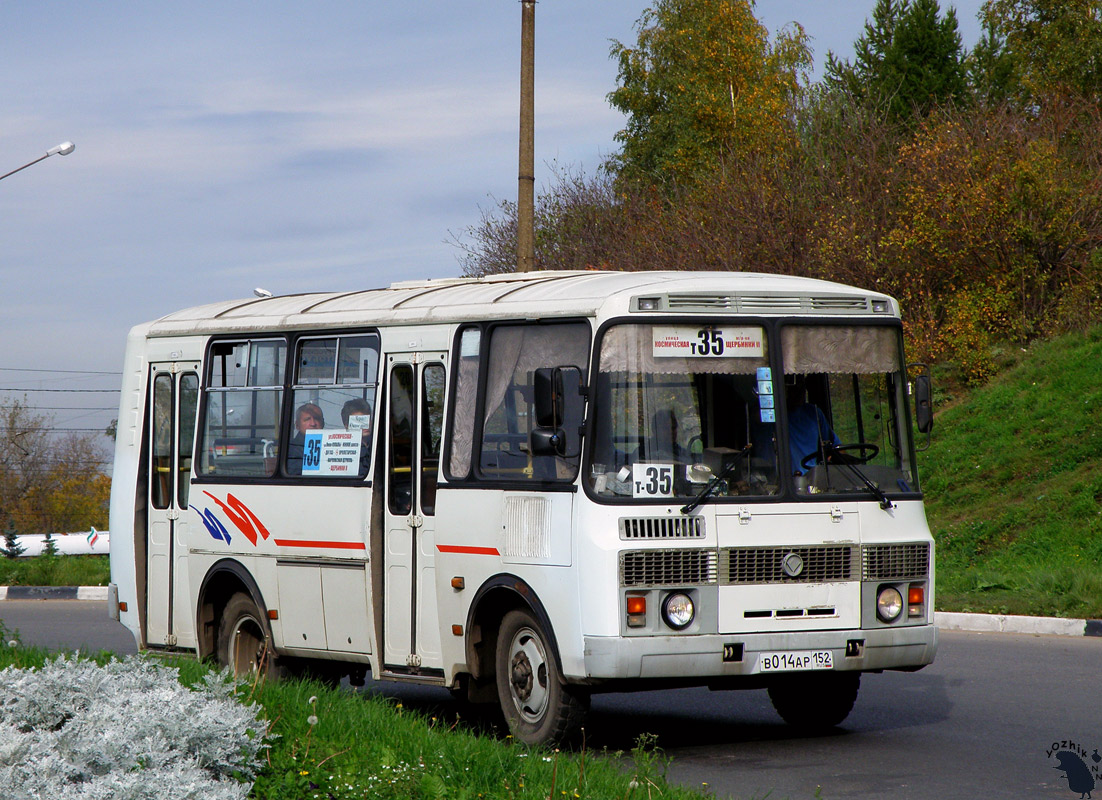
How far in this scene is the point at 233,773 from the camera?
621 centimetres

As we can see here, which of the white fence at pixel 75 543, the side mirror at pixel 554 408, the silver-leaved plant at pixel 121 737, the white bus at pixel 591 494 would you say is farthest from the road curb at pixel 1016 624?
the white fence at pixel 75 543

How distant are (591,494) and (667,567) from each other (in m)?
0.57

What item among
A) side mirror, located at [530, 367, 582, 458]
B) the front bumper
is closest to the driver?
the front bumper

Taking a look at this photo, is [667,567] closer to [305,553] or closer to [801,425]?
A: [801,425]

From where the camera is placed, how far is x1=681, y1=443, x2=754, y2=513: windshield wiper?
829cm

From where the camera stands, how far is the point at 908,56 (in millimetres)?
53969

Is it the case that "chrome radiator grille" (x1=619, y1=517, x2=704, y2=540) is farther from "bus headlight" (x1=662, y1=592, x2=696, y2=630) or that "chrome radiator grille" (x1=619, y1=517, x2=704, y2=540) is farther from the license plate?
the license plate

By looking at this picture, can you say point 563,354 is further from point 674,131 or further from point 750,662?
point 674,131

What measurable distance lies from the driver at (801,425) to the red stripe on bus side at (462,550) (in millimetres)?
1811

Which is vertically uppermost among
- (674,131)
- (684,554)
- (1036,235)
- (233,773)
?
(674,131)

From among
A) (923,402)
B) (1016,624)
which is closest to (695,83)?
(1016,624)

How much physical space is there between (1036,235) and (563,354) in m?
22.6

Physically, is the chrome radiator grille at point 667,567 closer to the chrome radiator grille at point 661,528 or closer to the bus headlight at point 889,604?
the chrome radiator grille at point 661,528

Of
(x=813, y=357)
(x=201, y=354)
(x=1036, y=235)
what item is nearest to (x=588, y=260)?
(x=1036, y=235)
